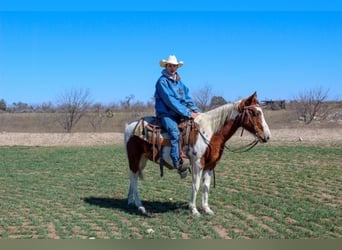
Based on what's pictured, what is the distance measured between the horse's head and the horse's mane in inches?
7.4

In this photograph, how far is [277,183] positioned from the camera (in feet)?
33.9

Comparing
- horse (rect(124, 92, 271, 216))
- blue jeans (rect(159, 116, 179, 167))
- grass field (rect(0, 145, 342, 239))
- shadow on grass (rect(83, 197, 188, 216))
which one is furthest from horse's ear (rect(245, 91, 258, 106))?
shadow on grass (rect(83, 197, 188, 216))

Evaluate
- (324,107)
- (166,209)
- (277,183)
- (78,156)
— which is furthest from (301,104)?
(166,209)

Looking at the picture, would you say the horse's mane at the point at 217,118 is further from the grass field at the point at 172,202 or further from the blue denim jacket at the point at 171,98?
the grass field at the point at 172,202

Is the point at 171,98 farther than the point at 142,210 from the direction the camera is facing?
No

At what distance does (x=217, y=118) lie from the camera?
7.19 metres

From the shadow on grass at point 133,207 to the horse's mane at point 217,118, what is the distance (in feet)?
5.15

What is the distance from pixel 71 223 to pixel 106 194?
2846mm

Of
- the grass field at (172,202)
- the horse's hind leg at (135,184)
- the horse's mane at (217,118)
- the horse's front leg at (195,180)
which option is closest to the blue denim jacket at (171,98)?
the horse's mane at (217,118)

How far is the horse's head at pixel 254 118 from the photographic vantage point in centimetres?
687

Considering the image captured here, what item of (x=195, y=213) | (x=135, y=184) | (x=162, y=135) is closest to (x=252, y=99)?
(x=162, y=135)

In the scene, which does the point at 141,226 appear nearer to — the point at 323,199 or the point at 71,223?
the point at 71,223

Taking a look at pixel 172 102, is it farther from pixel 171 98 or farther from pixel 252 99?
pixel 252 99

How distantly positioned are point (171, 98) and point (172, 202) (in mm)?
2369
